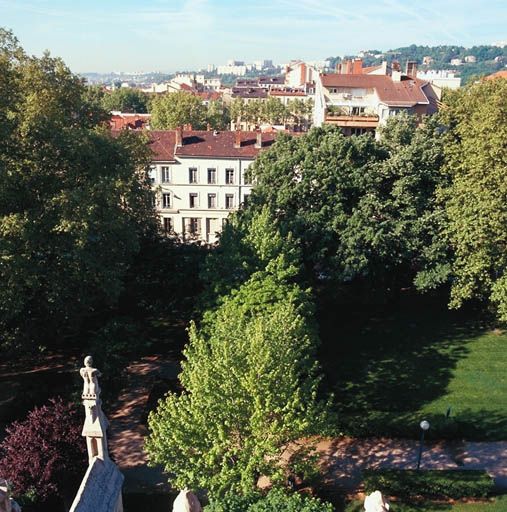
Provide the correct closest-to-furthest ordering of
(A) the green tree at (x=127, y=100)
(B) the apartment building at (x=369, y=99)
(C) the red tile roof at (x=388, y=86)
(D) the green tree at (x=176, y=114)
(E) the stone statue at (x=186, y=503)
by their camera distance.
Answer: (E) the stone statue at (x=186, y=503), (B) the apartment building at (x=369, y=99), (C) the red tile roof at (x=388, y=86), (D) the green tree at (x=176, y=114), (A) the green tree at (x=127, y=100)

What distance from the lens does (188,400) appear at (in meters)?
19.9

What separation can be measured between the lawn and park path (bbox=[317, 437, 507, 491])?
473 mm

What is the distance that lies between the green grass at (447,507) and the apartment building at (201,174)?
34990 mm

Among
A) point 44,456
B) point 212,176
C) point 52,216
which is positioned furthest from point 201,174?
point 44,456

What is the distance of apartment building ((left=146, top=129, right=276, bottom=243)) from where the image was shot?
52281 millimetres

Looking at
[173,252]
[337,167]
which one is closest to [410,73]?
[337,167]

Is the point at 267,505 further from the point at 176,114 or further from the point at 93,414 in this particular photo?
the point at 176,114

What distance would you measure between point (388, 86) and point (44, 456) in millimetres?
51255

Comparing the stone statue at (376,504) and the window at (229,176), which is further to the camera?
the window at (229,176)

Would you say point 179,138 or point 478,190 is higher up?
point 179,138

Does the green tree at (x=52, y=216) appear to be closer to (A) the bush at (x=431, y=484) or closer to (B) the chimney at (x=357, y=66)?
(A) the bush at (x=431, y=484)

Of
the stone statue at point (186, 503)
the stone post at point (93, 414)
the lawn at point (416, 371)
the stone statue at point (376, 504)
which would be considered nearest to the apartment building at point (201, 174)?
the lawn at point (416, 371)

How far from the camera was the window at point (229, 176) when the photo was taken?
174 feet

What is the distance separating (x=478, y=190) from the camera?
30281 mm
